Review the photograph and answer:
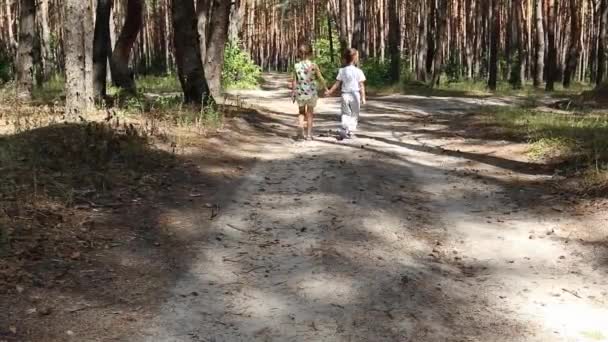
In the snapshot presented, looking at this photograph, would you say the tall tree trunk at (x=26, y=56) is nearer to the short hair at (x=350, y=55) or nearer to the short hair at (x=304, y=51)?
the short hair at (x=304, y=51)

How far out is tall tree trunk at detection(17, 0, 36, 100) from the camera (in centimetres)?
1587

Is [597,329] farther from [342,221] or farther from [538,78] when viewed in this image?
[538,78]

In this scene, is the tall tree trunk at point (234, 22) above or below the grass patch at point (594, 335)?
above

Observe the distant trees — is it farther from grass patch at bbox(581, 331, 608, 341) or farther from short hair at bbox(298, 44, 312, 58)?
grass patch at bbox(581, 331, 608, 341)

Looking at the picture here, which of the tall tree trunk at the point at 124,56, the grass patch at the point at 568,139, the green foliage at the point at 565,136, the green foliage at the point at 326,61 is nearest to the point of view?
the grass patch at the point at 568,139

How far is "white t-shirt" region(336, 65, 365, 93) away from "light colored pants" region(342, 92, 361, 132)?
0.10 metres

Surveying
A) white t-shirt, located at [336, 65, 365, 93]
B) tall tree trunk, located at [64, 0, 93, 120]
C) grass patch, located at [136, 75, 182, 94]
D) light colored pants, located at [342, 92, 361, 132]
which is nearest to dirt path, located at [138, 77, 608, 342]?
light colored pants, located at [342, 92, 361, 132]

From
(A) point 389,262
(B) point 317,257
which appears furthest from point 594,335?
(B) point 317,257

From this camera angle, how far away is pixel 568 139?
413 inches

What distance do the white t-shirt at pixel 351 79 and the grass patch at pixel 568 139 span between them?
3.22 metres

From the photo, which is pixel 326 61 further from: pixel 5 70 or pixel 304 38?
pixel 5 70

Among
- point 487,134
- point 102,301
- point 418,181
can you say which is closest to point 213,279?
point 102,301

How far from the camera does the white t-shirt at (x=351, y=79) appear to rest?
12.0 m

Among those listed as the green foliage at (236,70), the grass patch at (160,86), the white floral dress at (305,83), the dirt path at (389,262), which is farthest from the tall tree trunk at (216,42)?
the green foliage at (236,70)
